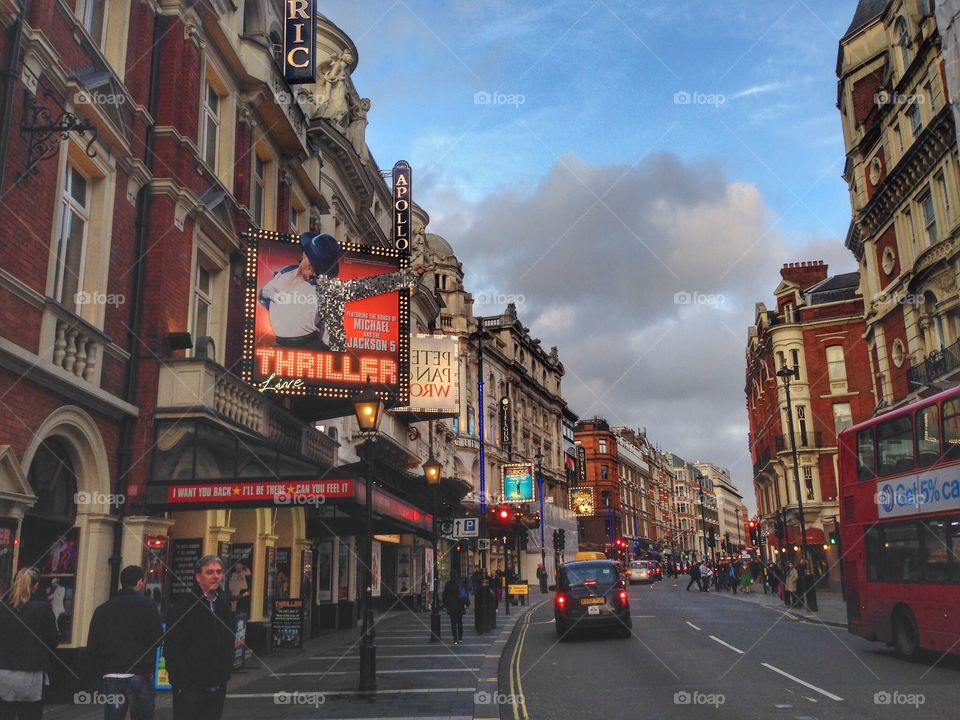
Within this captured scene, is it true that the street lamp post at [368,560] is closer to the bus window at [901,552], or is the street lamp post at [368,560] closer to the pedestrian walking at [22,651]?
the pedestrian walking at [22,651]

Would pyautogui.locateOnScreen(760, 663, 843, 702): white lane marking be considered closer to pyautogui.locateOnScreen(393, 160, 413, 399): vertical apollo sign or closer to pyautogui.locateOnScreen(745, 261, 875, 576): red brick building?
pyautogui.locateOnScreen(393, 160, 413, 399): vertical apollo sign

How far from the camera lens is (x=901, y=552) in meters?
14.6

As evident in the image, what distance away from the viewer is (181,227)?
48.2 feet

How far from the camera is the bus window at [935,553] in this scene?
13281 mm

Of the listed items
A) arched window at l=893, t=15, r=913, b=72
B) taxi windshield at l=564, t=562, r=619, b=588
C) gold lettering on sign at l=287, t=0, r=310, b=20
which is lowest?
taxi windshield at l=564, t=562, r=619, b=588

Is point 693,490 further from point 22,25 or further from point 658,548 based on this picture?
point 22,25

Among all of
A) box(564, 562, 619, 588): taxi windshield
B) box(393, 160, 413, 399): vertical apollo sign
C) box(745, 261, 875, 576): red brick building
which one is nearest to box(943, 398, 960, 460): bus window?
box(564, 562, 619, 588): taxi windshield

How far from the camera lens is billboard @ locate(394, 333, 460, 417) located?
24.2m

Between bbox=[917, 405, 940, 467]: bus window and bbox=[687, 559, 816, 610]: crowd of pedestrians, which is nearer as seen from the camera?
bbox=[917, 405, 940, 467]: bus window

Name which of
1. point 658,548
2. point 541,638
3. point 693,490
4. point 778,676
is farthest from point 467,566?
point 693,490

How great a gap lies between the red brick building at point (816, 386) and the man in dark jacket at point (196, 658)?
50.1 metres

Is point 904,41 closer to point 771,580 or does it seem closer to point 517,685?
point 771,580

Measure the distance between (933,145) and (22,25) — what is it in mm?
27265

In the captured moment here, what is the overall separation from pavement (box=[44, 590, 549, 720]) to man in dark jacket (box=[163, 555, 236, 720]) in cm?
434
